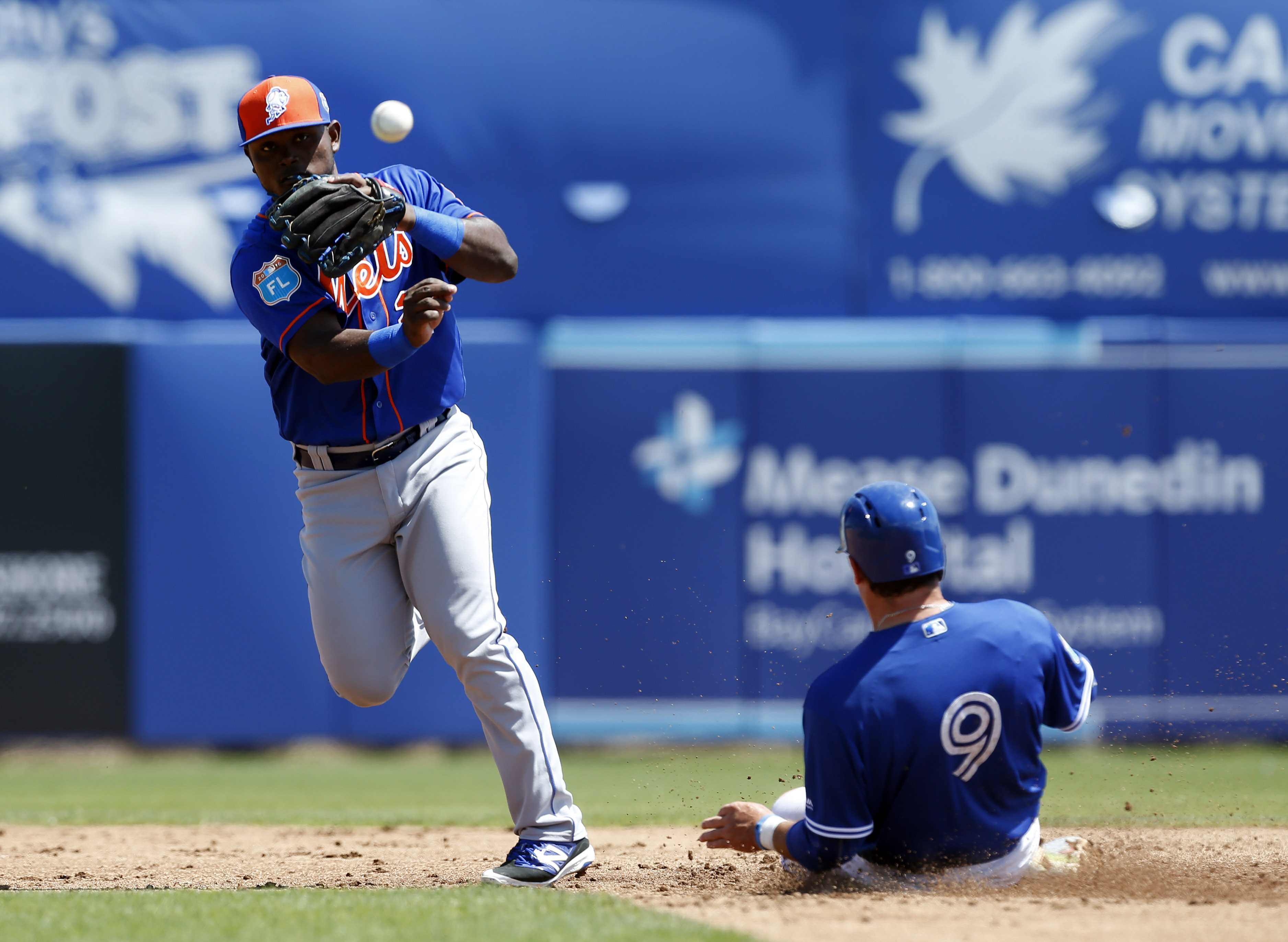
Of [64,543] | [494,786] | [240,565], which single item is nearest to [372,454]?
[494,786]

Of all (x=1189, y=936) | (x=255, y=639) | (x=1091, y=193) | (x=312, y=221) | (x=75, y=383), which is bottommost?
(x=255, y=639)

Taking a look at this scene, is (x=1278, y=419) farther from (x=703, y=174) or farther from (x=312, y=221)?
(x=312, y=221)

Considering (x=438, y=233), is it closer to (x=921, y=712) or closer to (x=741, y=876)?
(x=921, y=712)

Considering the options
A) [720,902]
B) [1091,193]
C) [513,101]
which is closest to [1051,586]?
[1091,193]

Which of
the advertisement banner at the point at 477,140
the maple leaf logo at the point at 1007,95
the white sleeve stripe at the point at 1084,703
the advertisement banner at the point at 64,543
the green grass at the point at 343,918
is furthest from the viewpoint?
the maple leaf logo at the point at 1007,95

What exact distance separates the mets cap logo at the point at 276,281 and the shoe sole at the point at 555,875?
1382 millimetres

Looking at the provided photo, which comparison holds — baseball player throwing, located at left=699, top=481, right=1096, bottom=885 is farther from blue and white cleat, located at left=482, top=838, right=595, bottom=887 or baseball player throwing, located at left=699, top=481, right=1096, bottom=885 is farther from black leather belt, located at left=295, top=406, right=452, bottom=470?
black leather belt, located at left=295, top=406, right=452, bottom=470

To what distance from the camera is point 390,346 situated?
2.95 m

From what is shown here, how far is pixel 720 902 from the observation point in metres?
2.79

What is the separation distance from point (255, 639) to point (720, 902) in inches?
185

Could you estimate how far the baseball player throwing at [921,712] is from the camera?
2564 millimetres

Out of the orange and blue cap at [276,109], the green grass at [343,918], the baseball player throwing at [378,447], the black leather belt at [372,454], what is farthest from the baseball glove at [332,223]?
the green grass at [343,918]

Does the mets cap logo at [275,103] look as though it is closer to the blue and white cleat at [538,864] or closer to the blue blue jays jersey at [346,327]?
the blue blue jays jersey at [346,327]

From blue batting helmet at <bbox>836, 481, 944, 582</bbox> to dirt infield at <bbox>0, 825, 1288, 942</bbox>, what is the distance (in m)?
0.64
